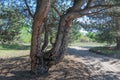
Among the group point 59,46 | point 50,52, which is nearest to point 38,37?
point 50,52

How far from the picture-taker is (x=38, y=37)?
10.5 meters

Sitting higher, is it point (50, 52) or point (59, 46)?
point (59, 46)

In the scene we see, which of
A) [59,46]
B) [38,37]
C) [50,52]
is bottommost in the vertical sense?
[50,52]

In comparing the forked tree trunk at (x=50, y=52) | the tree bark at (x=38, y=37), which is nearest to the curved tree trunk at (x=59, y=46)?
the forked tree trunk at (x=50, y=52)

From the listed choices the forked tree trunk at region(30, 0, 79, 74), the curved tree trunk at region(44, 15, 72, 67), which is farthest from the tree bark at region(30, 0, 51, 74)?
the curved tree trunk at region(44, 15, 72, 67)

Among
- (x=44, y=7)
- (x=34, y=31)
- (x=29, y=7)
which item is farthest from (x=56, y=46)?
(x=29, y=7)

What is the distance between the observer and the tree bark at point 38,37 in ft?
31.3

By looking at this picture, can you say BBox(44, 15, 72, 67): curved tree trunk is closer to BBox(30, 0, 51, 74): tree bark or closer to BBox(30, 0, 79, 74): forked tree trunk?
BBox(30, 0, 79, 74): forked tree trunk

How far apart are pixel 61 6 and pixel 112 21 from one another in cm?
302

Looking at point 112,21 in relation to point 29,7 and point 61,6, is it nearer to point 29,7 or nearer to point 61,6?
point 61,6

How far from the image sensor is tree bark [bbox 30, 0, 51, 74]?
954 centimetres

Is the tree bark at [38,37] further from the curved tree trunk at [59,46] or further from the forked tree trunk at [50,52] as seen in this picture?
the curved tree trunk at [59,46]

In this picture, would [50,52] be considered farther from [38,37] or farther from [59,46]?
[38,37]

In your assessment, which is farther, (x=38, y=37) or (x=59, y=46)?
(x=59, y=46)
